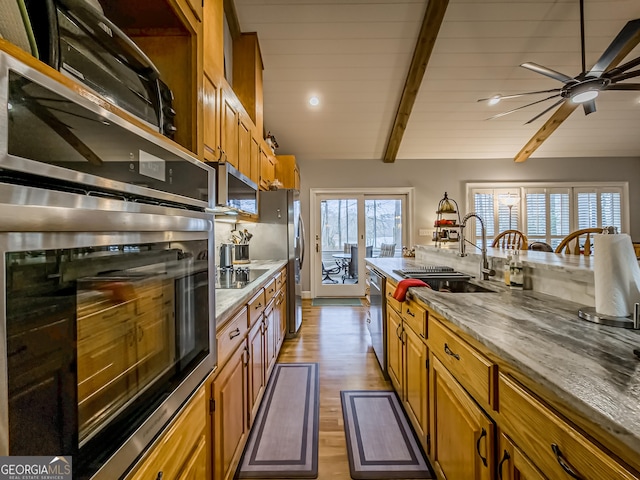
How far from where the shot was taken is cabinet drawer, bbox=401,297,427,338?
4.60 ft

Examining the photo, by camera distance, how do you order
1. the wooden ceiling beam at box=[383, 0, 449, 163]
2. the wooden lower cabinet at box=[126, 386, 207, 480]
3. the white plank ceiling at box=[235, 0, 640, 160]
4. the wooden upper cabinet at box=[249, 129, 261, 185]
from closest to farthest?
the wooden lower cabinet at box=[126, 386, 207, 480], the wooden upper cabinet at box=[249, 129, 261, 185], the wooden ceiling beam at box=[383, 0, 449, 163], the white plank ceiling at box=[235, 0, 640, 160]

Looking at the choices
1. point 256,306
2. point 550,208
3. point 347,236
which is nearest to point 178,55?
point 256,306

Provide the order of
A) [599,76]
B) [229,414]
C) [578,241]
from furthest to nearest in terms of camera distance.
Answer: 1. [578,241]
2. [599,76]
3. [229,414]

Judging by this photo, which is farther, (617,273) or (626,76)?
(626,76)

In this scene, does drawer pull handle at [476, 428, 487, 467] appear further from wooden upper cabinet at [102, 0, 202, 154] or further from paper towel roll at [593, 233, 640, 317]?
wooden upper cabinet at [102, 0, 202, 154]

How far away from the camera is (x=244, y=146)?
2.53 metres

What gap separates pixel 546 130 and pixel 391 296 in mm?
4568

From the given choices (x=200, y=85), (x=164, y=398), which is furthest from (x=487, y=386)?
(x=200, y=85)

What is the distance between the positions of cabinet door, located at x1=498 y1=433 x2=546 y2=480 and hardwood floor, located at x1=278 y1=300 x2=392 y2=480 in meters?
0.96

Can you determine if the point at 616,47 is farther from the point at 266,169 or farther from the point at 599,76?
the point at 266,169

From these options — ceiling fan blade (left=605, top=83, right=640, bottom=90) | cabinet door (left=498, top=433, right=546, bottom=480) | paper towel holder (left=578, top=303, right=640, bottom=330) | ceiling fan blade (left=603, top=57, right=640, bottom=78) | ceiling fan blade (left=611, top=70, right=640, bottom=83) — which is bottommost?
cabinet door (left=498, top=433, right=546, bottom=480)

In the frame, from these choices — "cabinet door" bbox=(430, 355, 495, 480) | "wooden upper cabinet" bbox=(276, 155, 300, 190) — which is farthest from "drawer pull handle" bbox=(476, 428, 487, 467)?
"wooden upper cabinet" bbox=(276, 155, 300, 190)

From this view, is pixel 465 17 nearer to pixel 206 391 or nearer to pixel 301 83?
pixel 301 83

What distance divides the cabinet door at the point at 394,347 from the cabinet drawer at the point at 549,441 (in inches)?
42.4
